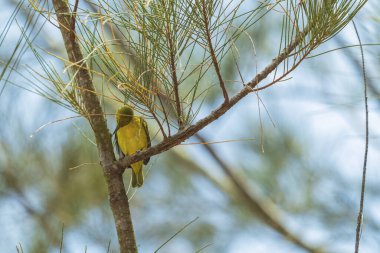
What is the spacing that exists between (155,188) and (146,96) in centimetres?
183

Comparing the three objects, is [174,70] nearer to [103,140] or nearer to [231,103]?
[231,103]

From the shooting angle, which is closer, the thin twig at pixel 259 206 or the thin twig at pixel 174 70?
the thin twig at pixel 174 70

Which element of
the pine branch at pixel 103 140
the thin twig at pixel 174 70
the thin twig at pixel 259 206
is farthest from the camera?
the thin twig at pixel 259 206

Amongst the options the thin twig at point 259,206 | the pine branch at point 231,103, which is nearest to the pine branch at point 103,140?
the pine branch at point 231,103

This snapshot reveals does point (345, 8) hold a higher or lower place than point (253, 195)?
higher

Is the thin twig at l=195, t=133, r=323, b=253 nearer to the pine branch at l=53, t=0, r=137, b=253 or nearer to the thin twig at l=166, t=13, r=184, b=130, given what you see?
the pine branch at l=53, t=0, r=137, b=253

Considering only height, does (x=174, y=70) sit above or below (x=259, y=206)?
above

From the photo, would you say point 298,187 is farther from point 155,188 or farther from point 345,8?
point 345,8

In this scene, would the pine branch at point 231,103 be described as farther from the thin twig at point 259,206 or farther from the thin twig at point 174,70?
the thin twig at point 259,206

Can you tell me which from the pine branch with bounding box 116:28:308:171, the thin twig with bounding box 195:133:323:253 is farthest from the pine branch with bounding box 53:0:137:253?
the thin twig with bounding box 195:133:323:253

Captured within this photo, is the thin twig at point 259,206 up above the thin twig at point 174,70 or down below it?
below

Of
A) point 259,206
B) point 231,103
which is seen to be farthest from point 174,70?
point 259,206

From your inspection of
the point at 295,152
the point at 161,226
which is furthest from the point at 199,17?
the point at 161,226

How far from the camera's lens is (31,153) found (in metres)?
2.44
